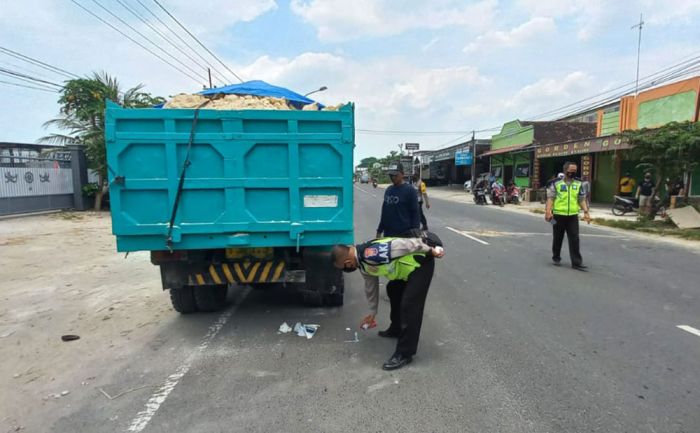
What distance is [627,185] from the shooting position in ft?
72.3

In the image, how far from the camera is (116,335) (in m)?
4.68

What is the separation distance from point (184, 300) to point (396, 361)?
272 cm

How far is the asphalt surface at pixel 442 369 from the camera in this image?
295 centimetres

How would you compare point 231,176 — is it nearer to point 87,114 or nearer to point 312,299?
point 312,299

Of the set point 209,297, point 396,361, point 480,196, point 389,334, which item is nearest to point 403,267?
point 396,361

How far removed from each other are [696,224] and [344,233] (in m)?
12.2

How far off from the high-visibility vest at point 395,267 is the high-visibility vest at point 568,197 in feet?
16.3

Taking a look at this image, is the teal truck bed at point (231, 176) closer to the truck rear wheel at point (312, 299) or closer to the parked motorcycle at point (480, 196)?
the truck rear wheel at point (312, 299)

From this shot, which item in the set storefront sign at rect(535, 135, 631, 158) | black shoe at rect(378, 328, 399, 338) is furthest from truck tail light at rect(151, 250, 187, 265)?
storefront sign at rect(535, 135, 631, 158)

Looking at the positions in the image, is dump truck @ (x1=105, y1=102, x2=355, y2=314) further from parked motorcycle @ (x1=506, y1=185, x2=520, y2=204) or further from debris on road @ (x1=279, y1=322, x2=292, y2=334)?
parked motorcycle @ (x1=506, y1=185, x2=520, y2=204)

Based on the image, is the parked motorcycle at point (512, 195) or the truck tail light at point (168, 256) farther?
the parked motorcycle at point (512, 195)

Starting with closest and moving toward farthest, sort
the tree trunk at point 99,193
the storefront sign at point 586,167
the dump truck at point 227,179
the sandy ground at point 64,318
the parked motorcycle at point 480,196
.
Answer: the sandy ground at point 64,318, the dump truck at point 227,179, the tree trunk at point 99,193, the storefront sign at point 586,167, the parked motorcycle at point 480,196

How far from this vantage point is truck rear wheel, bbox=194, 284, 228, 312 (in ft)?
17.0

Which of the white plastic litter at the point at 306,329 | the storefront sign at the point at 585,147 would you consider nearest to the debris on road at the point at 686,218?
the storefront sign at the point at 585,147
